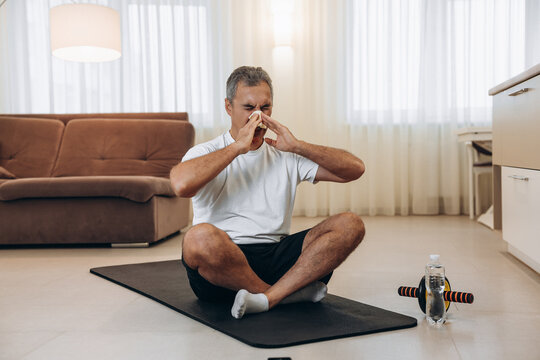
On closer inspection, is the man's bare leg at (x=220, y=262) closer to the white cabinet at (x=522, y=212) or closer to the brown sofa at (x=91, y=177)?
the white cabinet at (x=522, y=212)

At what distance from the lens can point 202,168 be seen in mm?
1848

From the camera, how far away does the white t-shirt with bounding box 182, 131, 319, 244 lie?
2.01 meters

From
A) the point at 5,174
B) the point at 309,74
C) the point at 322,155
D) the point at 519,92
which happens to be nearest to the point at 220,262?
the point at 322,155

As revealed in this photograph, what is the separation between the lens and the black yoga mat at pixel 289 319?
5.46 feet

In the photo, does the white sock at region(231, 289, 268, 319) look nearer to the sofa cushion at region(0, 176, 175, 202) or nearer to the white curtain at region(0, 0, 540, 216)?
the sofa cushion at region(0, 176, 175, 202)

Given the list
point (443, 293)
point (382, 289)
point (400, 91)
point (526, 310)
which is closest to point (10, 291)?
point (382, 289)

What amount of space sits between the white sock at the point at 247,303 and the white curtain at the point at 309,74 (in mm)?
3263

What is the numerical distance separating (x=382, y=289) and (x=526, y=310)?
562 millimetres

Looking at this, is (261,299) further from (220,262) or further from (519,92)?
(519,92)

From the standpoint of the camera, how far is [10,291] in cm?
240

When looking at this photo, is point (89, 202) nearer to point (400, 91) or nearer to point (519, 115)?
point (519, 115)

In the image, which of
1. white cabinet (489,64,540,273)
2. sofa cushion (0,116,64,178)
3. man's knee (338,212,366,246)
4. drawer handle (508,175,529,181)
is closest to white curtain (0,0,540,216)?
sofa cushion (0,116,64,178)

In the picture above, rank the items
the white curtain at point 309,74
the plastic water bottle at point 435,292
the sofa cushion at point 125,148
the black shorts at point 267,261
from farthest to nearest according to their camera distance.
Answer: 1. the white curtain at point 309,74
2. the sofa cushion at point 125,148
3. the black shorts at point 267,261
4. the plastic water bottle at point 435,292

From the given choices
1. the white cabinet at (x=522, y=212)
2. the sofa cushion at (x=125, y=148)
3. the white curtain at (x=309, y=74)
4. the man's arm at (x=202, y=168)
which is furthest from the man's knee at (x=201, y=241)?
the white curtain at (x=309, y=74)
